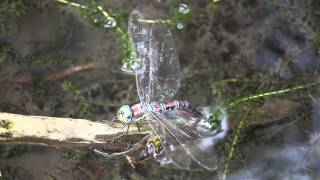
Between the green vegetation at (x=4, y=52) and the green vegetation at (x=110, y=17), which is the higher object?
the green vegetation at (x=110, y=17)

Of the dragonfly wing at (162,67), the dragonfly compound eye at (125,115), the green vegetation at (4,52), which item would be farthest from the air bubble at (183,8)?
the green vegetation at (4,52)

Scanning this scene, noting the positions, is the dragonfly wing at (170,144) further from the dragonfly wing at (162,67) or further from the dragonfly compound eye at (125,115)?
the dragonfly wing at (162,67)

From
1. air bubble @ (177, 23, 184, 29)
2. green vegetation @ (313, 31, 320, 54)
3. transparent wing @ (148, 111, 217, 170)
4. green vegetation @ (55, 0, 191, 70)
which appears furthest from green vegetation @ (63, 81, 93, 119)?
green vegetation @ (313, 31, 320, 54)

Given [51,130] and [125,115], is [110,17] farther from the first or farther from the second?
[51,130]

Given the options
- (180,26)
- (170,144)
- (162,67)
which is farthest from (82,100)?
(180,26)

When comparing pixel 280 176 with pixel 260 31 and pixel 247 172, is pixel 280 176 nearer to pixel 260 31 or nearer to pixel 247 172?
pixel 247 172

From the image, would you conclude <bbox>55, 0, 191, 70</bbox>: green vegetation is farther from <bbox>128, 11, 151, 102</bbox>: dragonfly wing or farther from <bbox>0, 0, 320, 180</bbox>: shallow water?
<bbox>128, 11, 151, 102</bbox>: dragonfly wing
